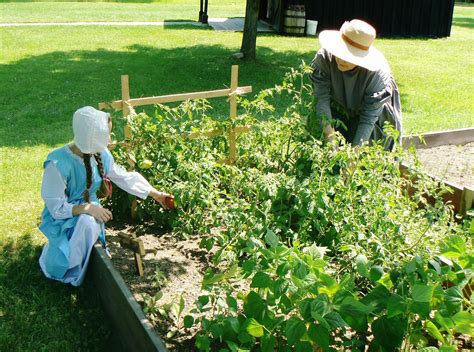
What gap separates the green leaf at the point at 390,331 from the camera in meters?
2.49

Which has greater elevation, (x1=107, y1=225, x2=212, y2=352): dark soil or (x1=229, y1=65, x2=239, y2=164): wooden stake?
(x1=229, y1=65, x2=239, y2=164): wooden stake

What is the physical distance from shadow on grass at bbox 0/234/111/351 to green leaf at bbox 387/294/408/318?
1.81 meters

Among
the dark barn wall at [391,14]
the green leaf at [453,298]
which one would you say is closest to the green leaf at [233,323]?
the green leaf at [453,298]

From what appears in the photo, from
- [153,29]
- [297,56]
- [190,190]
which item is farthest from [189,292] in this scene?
[153,29]

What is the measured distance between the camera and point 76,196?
155 inches

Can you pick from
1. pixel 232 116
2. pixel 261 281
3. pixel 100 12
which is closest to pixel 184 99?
pixel 232 116

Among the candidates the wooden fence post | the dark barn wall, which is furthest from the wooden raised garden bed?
the dark barn wall

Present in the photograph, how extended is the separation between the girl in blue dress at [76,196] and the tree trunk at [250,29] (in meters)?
7.84

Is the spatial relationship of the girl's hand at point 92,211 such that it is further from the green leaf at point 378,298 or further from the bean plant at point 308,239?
the green leaf at point 378,298

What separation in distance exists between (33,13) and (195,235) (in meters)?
17.6

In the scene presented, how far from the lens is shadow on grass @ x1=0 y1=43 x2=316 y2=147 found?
25.5 feet

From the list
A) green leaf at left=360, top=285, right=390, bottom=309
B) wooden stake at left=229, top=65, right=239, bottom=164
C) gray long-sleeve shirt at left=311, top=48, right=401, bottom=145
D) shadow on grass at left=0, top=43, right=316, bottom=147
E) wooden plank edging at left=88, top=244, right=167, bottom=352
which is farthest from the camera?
shadow on grass at left=0, top=43, right=316, bottom=147

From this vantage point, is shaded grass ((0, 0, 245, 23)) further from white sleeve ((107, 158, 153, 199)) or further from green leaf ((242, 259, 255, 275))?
green leaf ((242, 259, 255, 275))

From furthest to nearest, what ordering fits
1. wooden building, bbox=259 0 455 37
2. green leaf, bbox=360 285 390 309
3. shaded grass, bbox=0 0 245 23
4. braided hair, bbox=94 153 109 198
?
shaded grass, bbox=0 0 245 23, wooden building, bbox=259 0 455 37, braided hair, bbox=94 153 109 198, green leaf, bbox=360 285 390 309
